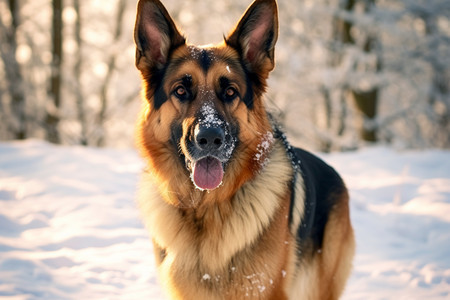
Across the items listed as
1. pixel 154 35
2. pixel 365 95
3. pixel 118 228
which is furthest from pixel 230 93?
pixel 365 95

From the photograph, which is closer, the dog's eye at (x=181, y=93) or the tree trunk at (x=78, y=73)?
the dog's eye at (x=181, y=93)

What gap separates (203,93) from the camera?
2.68 metres

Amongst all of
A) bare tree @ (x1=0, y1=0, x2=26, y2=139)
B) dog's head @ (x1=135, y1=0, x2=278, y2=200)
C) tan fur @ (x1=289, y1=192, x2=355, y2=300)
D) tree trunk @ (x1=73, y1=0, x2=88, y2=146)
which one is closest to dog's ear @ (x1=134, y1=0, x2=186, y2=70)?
dog's head @ (x1=135, y1=0, x2=278, y2=200)

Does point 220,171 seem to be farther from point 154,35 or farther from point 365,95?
point 365,95

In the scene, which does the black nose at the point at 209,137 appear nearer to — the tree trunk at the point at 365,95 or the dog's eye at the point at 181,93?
the dog's eye at the point at 181,93

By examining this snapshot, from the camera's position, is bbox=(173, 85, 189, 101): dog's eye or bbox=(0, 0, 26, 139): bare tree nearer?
bbox=(173, 85, 189, 101): dog's eye

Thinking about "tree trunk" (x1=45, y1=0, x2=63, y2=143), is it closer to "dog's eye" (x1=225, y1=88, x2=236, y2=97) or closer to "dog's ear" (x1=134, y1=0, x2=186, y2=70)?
"dog's ear" (x1=134, y1=0, x2=186, y2=70)

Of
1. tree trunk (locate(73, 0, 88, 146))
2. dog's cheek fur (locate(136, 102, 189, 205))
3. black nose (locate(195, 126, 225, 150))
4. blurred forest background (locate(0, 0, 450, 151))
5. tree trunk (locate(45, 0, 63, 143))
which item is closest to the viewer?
black nose (locate(195, 126, 225, 150))

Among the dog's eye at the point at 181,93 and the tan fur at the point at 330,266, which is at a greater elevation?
the dog's eye at the point at 181,93

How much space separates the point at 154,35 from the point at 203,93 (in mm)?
622

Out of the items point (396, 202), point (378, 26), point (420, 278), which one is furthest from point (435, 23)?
point (420, 278)

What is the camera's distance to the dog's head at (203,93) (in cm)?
253

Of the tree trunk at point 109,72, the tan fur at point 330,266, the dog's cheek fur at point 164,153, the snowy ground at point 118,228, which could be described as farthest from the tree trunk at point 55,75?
the tan fur at point 330,266

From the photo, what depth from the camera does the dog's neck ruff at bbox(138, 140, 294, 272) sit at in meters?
2.53
